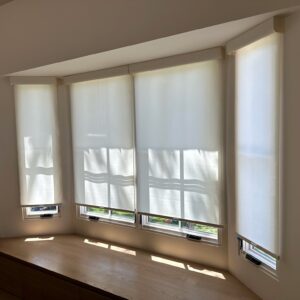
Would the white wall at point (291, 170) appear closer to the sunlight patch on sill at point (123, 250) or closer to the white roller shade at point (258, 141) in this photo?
the white roller shade at point (258, 141)

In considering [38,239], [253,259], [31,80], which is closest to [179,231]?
[253,259]

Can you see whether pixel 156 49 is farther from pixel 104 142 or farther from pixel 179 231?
pixel 179 231

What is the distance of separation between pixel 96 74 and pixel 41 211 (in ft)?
4.89

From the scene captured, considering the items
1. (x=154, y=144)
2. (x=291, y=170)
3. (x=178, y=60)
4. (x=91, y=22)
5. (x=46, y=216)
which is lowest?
(x=46, y=216)

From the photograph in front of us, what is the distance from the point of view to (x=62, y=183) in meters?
3.07

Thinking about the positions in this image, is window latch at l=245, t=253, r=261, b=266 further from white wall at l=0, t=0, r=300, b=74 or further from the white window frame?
white wall at l=0, t=0, r=300, b=74

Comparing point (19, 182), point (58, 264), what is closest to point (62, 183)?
point (19, 182)

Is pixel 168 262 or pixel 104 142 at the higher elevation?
pixel 104 142

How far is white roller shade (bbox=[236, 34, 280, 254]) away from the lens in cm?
167

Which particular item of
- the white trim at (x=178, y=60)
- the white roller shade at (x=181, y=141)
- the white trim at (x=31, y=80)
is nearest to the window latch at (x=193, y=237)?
the white roller shade at (x=181, y=141)

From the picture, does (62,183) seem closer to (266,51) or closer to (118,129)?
(118,129)

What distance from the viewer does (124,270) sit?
2297 mm

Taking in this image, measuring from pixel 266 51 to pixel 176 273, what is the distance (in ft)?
5.23

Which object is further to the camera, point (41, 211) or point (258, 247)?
point (41, 211)
